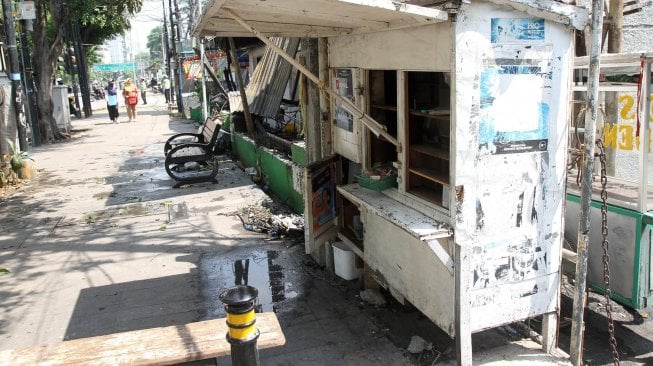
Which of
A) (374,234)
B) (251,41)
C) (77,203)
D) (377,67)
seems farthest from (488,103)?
(251,41)

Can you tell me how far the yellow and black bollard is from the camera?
3150mm

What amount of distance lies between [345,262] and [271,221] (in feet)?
7.67

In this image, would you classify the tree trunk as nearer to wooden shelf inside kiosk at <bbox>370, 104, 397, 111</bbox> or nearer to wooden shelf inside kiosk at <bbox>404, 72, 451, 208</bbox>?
wooden shelf inside kiosk at <bbox>370, 104, 397, 111</bbox>

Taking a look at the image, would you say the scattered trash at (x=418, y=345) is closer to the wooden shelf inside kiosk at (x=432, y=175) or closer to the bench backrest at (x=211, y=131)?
the wooden shelf inside kiosk at (x=432, y=175)

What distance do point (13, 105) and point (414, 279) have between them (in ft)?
40.4

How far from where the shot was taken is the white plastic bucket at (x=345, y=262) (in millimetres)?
5996

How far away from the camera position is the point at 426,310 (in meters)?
4.33

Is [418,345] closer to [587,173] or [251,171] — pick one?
[587,173]

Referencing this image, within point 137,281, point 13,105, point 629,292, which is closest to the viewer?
point 629,292

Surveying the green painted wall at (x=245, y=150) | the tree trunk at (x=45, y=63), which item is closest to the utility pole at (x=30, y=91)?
the tree trunk at (x=45, y=63)

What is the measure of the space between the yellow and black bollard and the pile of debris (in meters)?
4.25

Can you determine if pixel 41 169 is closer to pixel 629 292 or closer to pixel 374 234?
pixel 374 234

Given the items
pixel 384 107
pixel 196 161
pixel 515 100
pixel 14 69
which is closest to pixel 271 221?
pixel 384 107

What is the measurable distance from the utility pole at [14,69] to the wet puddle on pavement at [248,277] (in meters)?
9.04
